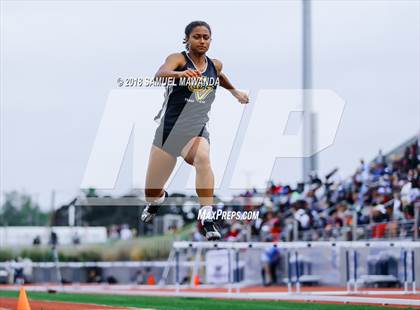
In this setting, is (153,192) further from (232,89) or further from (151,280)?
(151,280)

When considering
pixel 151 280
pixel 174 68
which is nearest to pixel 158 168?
pixel 174 68

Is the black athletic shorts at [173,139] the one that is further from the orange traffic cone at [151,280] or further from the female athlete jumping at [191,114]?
the orange traffic cone at [151,280]

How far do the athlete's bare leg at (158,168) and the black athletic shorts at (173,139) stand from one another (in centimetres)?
5

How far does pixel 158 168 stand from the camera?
8.79 metres

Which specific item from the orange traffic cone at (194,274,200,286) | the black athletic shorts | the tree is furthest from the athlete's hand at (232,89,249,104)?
the tree

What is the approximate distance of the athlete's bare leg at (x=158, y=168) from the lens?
28.7 ft

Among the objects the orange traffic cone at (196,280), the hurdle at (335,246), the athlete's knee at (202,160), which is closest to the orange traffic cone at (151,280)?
the orange traffic cone at (196,280)

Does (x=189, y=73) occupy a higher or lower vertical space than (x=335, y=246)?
higher

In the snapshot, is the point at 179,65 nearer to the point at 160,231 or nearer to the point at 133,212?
the point at 160,231

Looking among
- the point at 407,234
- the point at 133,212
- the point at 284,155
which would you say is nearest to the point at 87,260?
the point at 133,212

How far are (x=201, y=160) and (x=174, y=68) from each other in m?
0.80

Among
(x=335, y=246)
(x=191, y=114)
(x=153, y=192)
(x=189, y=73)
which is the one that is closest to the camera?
(x=189, y=73)

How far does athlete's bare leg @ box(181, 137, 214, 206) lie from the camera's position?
8.46 meters

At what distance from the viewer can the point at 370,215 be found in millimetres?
21859
